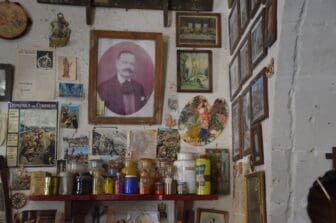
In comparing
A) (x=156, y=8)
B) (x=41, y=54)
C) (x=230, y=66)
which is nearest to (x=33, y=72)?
(x=41, y=54)

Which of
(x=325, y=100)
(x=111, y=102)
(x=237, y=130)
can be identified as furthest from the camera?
(x=111, y=102)

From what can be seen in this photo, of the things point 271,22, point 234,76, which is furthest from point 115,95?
point 271,22

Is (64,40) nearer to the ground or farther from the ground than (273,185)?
farther from the ground

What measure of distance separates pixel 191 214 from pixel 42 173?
0.67m

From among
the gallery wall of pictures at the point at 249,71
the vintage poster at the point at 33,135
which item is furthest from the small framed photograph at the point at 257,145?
the vintage poster at the point at 33,135

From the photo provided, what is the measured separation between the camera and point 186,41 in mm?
2170

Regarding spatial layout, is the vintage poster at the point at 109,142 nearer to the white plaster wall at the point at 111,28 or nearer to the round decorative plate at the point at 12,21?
the white plaster wall at the point at 111,28

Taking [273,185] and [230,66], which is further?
[230,66]

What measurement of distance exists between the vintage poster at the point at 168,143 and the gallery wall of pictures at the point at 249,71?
261mm

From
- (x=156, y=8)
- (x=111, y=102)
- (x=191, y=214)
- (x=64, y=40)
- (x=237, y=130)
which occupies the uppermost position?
(x=156, y=8)

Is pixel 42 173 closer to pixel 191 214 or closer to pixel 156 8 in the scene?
pixel 191 214

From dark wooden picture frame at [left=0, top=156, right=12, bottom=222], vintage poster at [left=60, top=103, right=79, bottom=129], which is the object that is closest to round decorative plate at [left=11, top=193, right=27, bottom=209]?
dark wooden picture frame at [left=0, top=156, right=12, bottom=222]

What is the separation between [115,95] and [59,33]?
39 centimetres

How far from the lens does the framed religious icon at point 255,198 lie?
145 cm
